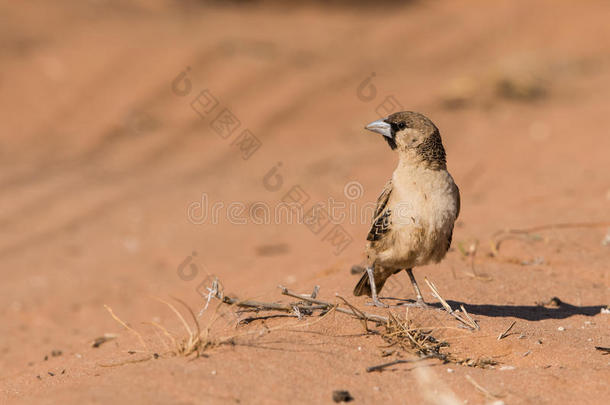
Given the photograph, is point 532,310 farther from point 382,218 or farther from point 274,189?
point 274,189

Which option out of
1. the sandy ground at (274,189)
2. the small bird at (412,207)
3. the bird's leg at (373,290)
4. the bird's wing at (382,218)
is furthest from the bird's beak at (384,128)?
the sandy ground at (274,189)

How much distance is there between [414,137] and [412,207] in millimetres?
485

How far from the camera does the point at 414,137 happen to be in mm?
4363

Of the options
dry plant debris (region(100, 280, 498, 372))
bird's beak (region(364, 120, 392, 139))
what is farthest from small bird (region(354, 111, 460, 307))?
dry plant debris (region(100, 280, 498, 372))

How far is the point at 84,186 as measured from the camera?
408 inches

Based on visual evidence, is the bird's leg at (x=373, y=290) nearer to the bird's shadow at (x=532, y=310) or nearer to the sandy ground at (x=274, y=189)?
the sandy ground at (x=274, y=189)

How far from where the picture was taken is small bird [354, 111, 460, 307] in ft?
13.7

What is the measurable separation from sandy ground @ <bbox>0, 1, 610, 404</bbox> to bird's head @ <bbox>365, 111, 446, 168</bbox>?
98 centimetres

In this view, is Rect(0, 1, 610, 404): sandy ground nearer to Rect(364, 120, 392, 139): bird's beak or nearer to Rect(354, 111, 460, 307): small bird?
Rect(354, 111, 460, 307): small bird

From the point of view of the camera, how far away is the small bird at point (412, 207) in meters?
4.16

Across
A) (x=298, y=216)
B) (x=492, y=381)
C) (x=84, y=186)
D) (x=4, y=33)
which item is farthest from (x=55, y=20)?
(x=492, y=381)

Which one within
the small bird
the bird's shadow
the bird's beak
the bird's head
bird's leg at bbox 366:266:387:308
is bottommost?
the bird's shadow

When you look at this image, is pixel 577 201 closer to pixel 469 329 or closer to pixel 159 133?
pixel 469 329

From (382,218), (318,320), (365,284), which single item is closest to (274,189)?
(365,284)
